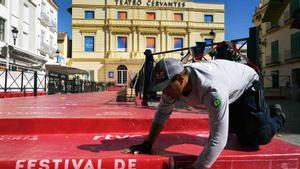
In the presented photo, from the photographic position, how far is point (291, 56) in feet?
92.8

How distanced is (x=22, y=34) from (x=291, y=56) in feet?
70.0

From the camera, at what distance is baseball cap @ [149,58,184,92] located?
233 centimetres

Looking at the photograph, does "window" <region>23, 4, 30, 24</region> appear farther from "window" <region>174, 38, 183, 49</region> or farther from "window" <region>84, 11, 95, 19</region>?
"window" <region>174, 38, 183, 49</region>

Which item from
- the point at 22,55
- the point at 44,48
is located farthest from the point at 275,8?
the point at 44,48

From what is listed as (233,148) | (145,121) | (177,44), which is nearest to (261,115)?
(233,148)

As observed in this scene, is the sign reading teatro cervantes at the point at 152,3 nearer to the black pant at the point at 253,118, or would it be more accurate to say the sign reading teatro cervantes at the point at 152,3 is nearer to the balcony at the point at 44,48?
the balcony at the point at 44,48

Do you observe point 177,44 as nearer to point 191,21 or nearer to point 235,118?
point 191,21

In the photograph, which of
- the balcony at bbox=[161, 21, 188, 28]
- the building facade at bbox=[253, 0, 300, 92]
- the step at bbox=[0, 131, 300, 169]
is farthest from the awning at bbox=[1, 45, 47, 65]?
the balcony at bbox=[161, 21, 188, 28]

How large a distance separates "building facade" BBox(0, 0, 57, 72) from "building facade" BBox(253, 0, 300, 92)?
16.7 meters

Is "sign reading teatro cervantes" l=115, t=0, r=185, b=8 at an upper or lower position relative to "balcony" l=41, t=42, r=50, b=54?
upper

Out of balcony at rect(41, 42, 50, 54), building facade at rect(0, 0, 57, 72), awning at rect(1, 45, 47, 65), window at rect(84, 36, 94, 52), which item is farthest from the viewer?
window at rect(84, 36, 94, 52)

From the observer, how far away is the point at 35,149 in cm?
287

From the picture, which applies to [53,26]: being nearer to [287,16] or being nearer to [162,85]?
[287,16]

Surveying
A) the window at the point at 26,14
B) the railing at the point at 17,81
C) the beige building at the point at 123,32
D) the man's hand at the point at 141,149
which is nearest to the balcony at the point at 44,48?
the window at the point at 26,14
